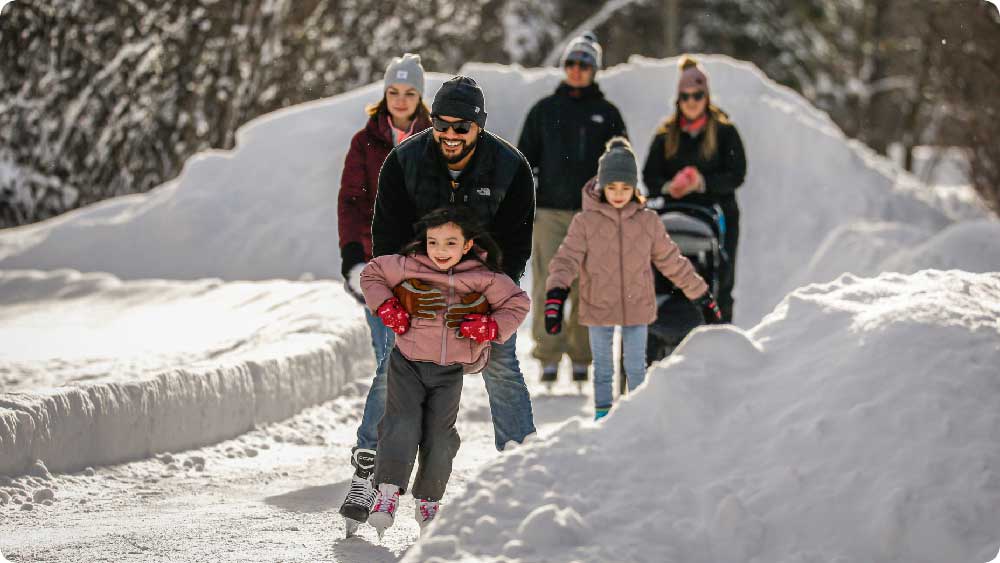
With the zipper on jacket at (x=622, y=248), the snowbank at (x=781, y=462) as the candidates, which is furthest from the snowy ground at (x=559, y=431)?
the zipper on jacket at (x=622, y=248)

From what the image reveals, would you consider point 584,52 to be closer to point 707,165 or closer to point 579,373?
point 707,165

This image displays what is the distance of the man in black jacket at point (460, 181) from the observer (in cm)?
518

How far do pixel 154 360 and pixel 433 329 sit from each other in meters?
4.03

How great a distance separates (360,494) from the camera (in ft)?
17.6

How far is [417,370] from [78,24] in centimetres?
1226

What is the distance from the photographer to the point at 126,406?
689cm

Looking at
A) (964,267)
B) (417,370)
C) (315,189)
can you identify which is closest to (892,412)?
(417,370)

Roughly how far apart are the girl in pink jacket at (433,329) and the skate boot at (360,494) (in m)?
0.16

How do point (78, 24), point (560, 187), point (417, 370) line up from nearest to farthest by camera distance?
point (417, 370) < point (560, 187) < point (78, 24)

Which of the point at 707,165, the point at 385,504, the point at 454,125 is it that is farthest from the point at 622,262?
the point at 385,504

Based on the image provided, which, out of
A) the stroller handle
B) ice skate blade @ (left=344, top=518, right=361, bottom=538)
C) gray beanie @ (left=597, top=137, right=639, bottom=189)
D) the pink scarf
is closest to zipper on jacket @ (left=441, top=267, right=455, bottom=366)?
ice skate blade @ (left=344, top=518, right=361, bottom=538)

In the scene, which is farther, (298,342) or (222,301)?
(222,301)

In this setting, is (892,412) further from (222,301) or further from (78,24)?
(78,24)

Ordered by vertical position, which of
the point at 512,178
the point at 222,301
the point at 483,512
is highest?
the point at 512,178
